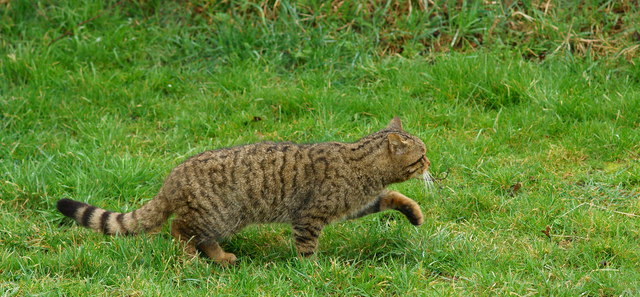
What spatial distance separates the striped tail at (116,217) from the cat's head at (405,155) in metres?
1.64

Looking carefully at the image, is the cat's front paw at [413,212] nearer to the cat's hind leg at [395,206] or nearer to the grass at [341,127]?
the cat's hind leg at [395,206]

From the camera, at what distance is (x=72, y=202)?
6.02 meters

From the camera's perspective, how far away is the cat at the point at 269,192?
589cm

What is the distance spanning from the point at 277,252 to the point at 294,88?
254cm

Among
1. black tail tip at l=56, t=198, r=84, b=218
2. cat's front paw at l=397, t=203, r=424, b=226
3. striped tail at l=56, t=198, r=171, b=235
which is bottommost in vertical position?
cat's front paw at l=397, t=203, r=424, b=226

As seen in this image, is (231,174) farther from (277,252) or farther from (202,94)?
(202,94)

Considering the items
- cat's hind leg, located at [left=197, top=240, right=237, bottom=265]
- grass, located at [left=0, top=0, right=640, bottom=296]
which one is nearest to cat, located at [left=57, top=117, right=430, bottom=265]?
cat's hind leg, located at [left=197, top=240, right=237, bottom=265]

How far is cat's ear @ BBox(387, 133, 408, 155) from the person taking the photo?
6055 millimetres

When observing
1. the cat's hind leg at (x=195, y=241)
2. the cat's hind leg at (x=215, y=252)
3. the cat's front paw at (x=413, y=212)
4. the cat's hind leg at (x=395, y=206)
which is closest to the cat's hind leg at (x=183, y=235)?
the cat's hind leg at (x=195, y=241)

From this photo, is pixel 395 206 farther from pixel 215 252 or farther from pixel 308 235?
pixel 215 252

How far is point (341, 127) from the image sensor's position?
7840 millimetres

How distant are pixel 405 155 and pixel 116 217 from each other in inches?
82.9

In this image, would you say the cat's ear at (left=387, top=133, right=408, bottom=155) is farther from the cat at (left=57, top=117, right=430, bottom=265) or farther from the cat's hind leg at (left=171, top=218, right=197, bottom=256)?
the cat's hind leg at (left=171, top=218, right=197, bottom=256)

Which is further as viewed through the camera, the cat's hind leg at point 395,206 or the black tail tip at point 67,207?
the cat's hind leg at point 395,206
